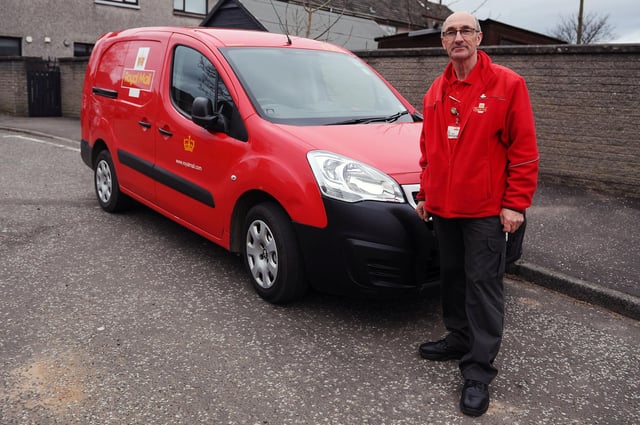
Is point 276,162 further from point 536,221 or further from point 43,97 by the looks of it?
point 43,97

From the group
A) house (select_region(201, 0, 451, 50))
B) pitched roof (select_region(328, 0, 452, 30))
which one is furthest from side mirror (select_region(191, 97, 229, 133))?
pitched roof (select_region(328, 0, 452, 30))

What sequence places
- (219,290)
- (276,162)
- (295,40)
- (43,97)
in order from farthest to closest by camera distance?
(43,97) → (295,40) → (219,290) → (276,162)

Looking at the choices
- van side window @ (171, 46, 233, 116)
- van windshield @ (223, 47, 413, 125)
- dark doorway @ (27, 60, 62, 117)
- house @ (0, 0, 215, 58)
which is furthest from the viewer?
→ house @ (0, 0, 215, 58)

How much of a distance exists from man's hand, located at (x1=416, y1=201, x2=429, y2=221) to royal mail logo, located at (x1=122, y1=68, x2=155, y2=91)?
287 cm

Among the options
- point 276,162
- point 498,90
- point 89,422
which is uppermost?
point 498,90

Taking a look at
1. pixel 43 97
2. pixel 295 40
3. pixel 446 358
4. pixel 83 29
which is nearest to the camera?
pixel 446 358

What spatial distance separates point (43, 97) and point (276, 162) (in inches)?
641

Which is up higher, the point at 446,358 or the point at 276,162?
the point at 276,162

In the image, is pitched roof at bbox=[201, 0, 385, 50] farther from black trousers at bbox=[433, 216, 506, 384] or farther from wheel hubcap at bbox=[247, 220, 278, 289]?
black trousers at bbox=[433, 216, 506, 384]

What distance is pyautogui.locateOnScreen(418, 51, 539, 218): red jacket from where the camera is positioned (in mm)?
2691

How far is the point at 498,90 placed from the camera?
2699 millimetres

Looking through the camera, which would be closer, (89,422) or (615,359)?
(89,422)

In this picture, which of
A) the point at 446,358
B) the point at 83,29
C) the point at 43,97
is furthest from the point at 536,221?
the point at 83,29

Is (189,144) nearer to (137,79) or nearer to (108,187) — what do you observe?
(137,79)
